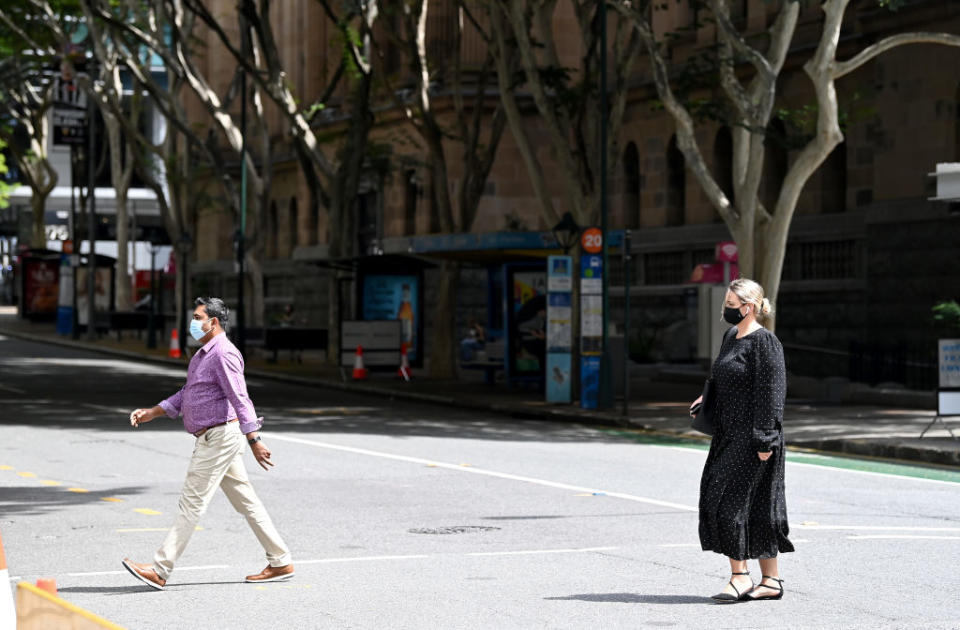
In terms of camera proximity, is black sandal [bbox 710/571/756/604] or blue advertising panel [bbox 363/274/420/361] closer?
black sandal [bbox 710/571/756/604]

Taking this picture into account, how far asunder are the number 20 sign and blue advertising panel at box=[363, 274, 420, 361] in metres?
11.0

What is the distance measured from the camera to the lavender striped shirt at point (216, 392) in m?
9.43

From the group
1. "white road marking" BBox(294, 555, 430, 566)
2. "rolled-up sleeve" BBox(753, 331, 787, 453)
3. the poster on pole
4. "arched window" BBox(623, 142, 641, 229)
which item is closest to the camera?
"rolled-up sleeve" BBox(753, 331, 787, 453)

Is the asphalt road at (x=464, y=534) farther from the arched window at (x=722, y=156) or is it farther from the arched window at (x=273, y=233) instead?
the arched window at (x=273, y=233)

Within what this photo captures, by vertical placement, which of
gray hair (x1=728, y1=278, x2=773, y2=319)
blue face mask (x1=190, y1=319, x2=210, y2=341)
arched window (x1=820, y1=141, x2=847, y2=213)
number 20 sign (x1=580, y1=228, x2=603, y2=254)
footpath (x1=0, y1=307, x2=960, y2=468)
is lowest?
footpath (x1=0, y1=307, x2=960, y2=468)

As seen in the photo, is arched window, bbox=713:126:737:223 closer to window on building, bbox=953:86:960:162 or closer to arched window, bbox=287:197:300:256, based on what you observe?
window on building, bbox=953:86:960:162

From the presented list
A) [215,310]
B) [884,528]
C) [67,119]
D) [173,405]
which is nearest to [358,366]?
[884,528]

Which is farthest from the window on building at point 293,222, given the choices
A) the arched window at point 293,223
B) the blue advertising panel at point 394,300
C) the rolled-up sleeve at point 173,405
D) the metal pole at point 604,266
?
the rolled-up sleeve at point 173,405

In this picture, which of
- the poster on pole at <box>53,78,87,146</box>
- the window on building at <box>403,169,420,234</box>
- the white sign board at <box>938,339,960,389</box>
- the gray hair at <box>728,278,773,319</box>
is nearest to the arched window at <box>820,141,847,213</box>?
the white sign board at <box>938,339,960,389</box>

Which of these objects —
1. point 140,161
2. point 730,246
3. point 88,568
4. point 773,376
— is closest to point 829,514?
point 773,376

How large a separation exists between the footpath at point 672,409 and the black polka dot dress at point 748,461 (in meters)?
10.1

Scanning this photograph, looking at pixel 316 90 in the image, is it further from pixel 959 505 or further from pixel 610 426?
pixel 959 505

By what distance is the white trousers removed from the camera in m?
9.38

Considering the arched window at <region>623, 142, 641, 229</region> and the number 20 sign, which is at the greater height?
the arched window at <region>623, 142, 641, 229</region>
